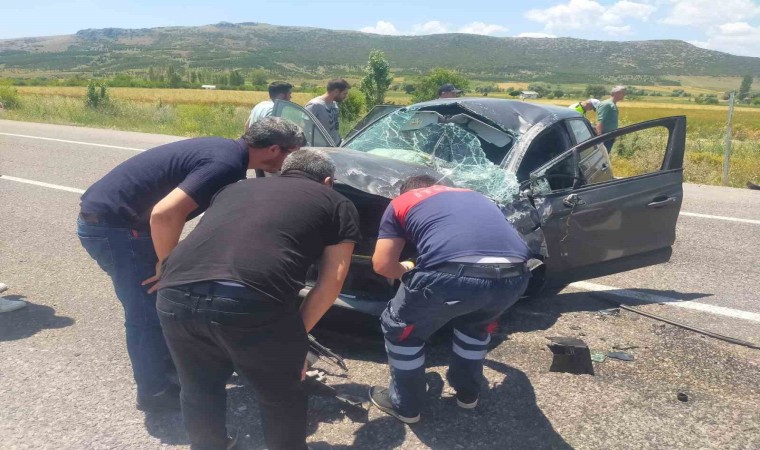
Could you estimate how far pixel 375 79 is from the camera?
23.3 meters

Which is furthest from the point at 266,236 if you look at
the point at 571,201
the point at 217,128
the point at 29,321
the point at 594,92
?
the point at 594,92

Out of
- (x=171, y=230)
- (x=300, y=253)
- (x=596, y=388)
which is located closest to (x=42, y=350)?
(x=171, y=230)

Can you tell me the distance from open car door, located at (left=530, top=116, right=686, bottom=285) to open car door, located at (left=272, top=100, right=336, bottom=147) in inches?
79.8

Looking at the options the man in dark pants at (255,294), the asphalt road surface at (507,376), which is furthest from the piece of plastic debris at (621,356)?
the man in dark pants at (255,294)

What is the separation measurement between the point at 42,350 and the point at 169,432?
4.76 feet

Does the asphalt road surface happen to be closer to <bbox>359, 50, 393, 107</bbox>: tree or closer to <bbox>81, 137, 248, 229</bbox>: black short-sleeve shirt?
<bbox>81, 137, 248, 229</bbox>: black short-sleeve shirt

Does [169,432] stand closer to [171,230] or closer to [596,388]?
[171,230]

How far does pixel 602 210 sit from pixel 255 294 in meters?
3.20

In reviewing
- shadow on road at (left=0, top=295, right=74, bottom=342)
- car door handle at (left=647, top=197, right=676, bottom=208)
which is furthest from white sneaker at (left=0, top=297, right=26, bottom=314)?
car door handle at (left=647, top=197, right=676, bottom=208)

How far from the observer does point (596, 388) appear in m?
3.58

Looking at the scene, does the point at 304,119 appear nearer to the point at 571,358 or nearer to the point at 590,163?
the point at 590,163

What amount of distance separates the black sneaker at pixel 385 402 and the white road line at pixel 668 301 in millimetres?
2559

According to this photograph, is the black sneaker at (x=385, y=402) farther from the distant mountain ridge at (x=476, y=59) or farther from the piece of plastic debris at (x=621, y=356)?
the distant mountain ridge at (x=476, y=59)

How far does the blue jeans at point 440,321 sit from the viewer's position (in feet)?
9.41
